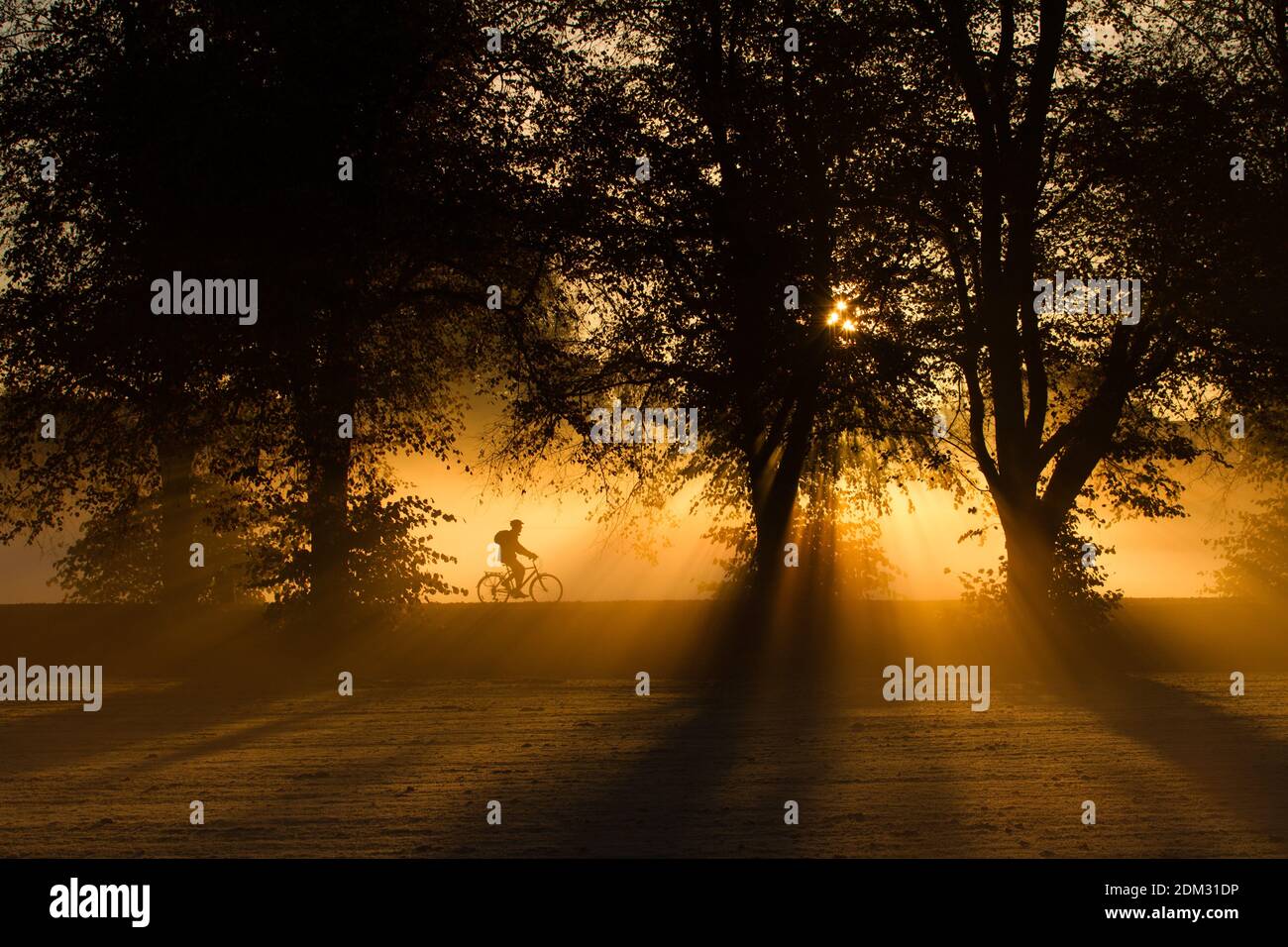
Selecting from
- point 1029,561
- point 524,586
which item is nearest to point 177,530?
point 524,586

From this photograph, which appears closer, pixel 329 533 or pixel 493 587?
pixel 329 533

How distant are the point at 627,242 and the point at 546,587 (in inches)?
402

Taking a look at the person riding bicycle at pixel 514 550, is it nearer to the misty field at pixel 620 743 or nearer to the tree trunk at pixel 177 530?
the misty field at pixel 620 743

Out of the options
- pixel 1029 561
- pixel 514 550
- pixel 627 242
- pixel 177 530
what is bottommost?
pixel 1029 561

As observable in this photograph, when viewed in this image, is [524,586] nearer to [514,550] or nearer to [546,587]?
[546,587]

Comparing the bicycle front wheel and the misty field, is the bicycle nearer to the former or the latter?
the bicycle front wheel

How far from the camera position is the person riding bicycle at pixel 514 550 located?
30.5 m

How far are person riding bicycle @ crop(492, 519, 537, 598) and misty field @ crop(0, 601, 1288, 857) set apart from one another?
9.04 feet

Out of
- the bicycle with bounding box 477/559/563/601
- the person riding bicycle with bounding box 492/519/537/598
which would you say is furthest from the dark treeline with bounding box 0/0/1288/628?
the bicycle with bounding box 477/559/563/601

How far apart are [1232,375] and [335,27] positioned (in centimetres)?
1748

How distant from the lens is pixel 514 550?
1207 inches

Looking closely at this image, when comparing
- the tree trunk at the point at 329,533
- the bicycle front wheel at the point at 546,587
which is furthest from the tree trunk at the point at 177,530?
the bicycle front wheel at the point at 546,587

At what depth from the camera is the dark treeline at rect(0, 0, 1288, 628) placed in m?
22.4

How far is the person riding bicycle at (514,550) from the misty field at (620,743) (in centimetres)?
275
